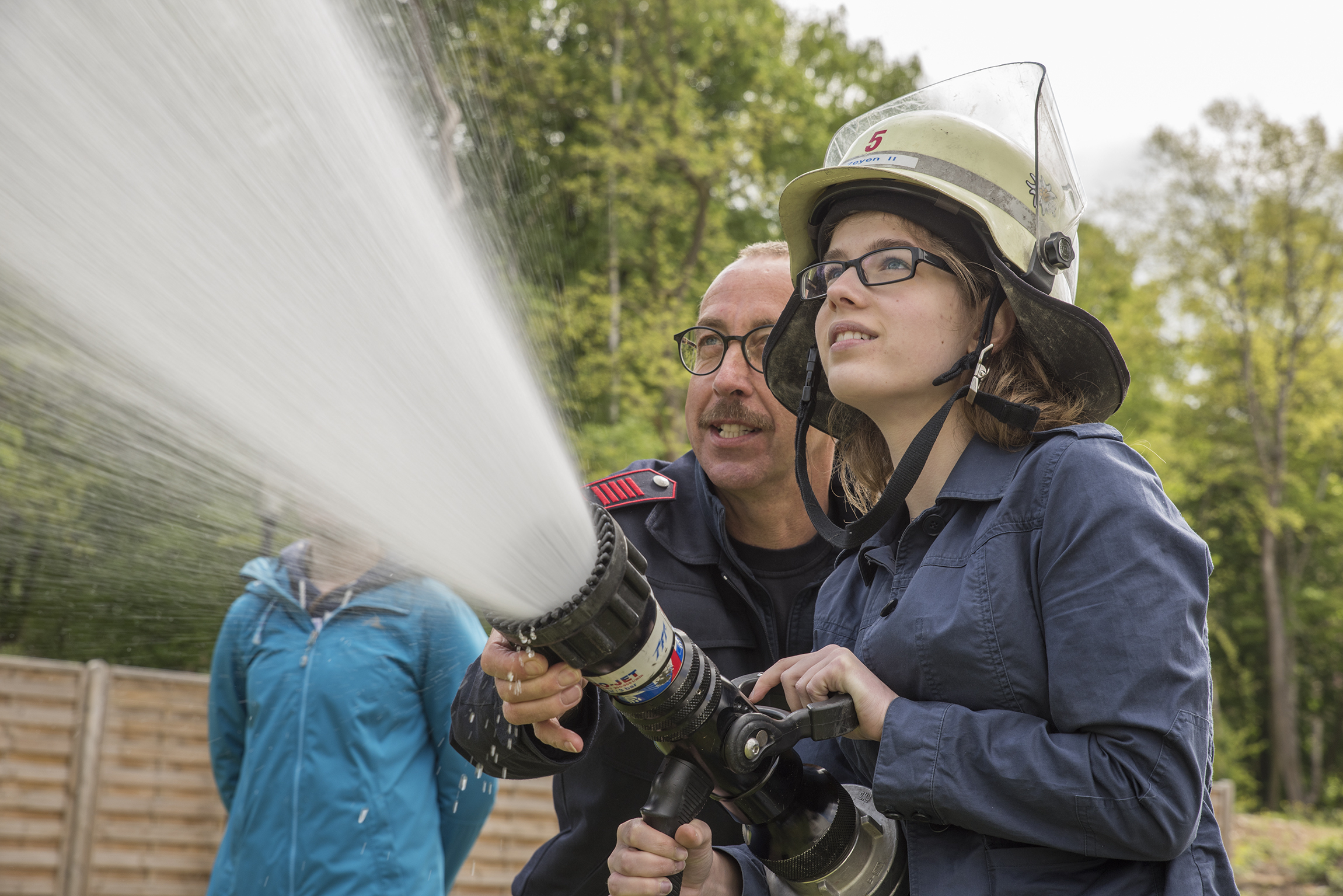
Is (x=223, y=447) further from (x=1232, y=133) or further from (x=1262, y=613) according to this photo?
(x=1262, y=613)

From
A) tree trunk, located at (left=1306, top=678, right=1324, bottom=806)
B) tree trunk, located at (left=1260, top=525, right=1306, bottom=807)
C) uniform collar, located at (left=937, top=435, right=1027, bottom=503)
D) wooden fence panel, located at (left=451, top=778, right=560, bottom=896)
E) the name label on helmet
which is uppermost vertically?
the name label on helmet

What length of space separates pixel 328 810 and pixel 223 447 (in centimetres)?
160

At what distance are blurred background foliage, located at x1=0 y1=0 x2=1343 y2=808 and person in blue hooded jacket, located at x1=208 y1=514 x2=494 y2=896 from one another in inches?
14.3

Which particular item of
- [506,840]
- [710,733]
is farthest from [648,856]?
[506,840]

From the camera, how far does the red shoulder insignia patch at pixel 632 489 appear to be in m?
3.44

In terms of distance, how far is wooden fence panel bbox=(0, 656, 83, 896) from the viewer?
7.00 metres

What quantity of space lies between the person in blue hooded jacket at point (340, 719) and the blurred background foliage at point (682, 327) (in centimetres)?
36

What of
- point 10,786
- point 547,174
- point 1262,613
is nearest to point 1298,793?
point 1262,613

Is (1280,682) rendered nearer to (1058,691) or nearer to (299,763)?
(299,763)

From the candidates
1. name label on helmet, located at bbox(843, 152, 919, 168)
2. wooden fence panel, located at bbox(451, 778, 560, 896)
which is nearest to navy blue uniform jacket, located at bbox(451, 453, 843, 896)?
name label on helmet, located at bbox(843, 152, 919, 168)

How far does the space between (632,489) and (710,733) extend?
1.44 m

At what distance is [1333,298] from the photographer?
26312 mm

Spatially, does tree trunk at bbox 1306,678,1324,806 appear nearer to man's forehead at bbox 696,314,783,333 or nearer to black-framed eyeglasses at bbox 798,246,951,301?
man's forehead at bbox 696,314,783,333

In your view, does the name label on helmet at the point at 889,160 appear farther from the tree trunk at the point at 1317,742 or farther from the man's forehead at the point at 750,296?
the tree trunk at the point at 1317,742
